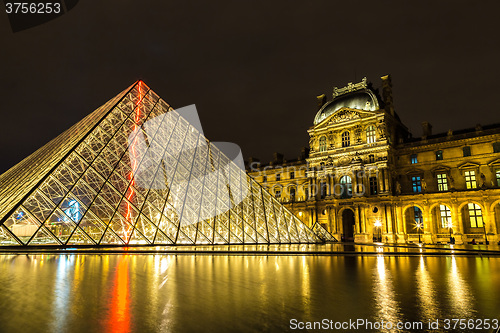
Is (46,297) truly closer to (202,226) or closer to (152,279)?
(152,279)

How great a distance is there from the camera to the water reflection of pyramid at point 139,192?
13.4m

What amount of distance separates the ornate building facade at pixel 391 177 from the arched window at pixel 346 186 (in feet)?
0.39

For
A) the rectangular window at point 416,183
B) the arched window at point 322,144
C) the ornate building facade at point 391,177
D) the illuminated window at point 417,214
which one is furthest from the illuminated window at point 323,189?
the illuminated window at point 417,214

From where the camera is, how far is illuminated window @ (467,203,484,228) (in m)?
31.0

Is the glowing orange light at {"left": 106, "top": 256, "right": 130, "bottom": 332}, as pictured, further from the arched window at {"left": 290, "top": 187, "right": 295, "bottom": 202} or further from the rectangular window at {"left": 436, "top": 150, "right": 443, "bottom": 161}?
the arched window at {"left": 290, "top": 187, "right": 295, "bottom": 202}

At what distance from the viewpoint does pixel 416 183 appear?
3547cm

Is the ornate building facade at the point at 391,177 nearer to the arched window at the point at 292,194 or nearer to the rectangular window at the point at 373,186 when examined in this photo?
the rectangular window at the point at 373,186

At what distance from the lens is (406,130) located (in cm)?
4288

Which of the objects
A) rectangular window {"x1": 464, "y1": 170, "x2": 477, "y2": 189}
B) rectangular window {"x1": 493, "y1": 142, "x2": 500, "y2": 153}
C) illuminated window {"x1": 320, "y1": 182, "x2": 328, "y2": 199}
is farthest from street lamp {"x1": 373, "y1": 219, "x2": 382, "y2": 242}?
rectangular window {"x1": 493, "y1": 142, "x2": 500, "y2": 153}

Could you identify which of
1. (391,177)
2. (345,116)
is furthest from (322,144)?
(391,177)

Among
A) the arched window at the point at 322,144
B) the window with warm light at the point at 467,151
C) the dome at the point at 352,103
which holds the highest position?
the dome at the point at 352,103

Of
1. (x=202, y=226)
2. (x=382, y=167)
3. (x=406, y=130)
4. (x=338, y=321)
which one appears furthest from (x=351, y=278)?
(x=406, y=130)

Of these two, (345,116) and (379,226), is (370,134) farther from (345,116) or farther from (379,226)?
(379,226)

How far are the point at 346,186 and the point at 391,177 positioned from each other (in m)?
5.03
